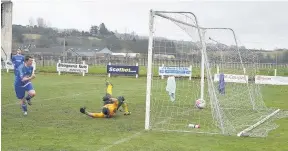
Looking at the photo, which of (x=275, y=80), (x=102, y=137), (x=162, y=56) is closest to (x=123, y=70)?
(x=275, y=80)

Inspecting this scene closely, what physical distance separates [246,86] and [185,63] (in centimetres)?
604

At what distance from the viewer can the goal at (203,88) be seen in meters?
12.7

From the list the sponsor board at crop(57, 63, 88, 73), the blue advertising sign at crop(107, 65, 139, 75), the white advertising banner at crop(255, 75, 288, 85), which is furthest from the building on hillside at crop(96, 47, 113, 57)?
the white advertising banner at crop(255, 75, 288, 85)

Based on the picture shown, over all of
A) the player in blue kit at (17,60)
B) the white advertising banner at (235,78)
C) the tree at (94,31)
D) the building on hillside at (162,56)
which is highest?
the tree at (94,31)

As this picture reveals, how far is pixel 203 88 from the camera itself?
19.7m

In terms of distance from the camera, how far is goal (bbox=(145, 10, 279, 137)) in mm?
12656

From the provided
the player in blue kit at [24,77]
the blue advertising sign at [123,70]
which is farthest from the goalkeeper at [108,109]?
the blue advertising sign at [123,70]

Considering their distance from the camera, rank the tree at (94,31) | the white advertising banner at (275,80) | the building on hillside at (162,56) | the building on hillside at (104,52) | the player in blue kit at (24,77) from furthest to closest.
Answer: the tree at (94,31), the building on hillside at (104,52), the white advertising banner at (275,80), the player in blue kit at (24,77), the building on hillside at (162,56)

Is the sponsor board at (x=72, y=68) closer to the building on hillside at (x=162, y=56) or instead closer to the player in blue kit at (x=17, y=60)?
the player in blue kit at (x=17, y=60)

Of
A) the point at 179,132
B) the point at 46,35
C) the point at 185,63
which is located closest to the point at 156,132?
the point at 179,132

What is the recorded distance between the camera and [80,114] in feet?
50.5

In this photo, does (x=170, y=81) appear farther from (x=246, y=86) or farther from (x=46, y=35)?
(x=46, y=35)

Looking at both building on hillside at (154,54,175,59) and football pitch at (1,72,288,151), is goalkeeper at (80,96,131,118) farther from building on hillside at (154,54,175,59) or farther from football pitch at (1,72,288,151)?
building on hillside at (154,54,175,59)

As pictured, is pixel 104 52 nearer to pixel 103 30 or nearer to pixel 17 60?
pixel 103 30
